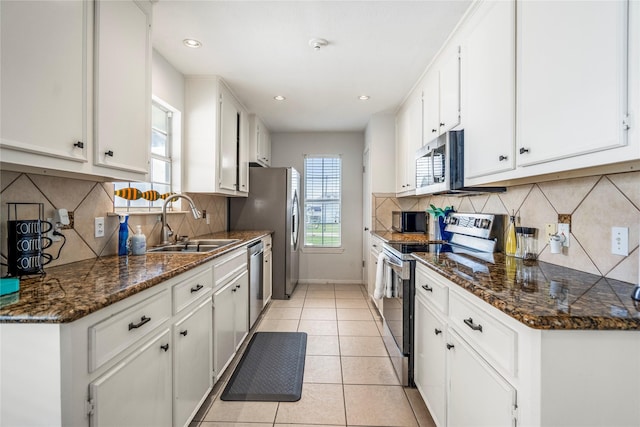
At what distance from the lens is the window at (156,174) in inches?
86.4

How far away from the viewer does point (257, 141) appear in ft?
14.0

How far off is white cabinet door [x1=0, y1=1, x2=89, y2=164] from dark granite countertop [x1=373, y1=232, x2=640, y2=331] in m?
1.68

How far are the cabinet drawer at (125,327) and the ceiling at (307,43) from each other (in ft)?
5.60

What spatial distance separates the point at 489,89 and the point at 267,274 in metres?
2.89

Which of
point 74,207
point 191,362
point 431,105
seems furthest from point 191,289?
point 431,105

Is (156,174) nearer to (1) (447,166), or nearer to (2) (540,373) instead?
(1) (447,166)

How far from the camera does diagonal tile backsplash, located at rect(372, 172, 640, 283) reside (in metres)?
1.26

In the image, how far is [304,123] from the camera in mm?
4629

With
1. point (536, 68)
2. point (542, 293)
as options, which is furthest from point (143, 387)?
point (536, 68)

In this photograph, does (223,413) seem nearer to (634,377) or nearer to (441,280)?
(441,280)

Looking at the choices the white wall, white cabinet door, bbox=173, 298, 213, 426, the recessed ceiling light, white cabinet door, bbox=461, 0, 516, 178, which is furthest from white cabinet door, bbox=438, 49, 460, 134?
the white wall

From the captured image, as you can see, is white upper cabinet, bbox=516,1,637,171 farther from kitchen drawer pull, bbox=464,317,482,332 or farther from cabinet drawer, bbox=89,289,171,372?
cabinet drawer, bbox=89,289,171,372

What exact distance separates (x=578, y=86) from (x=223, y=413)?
231cm

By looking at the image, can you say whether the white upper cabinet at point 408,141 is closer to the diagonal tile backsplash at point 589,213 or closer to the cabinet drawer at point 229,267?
the diagonal tile backsplash at point 589,213
